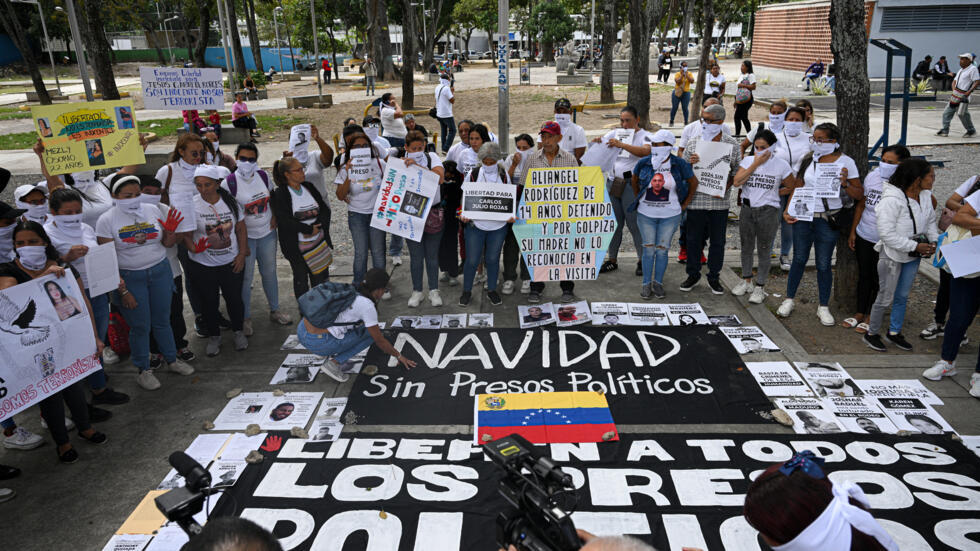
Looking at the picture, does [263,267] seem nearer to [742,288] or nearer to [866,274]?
[742,288]

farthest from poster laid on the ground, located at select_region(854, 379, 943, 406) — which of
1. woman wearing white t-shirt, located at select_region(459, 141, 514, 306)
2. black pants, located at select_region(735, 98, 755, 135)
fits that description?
black pants, located at select_region(735, 98, 755, 135)

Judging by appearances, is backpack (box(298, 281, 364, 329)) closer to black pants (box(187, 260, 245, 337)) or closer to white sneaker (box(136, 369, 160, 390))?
black pants (box(187, 260, 245, 337))

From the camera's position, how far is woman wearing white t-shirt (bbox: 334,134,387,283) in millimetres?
6613

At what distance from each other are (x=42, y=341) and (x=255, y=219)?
90.1 inches

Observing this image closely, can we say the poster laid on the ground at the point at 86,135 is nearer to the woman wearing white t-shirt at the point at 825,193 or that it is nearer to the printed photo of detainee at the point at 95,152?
the printed photo of detainee at the point at 95,152

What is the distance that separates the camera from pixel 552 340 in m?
6.18

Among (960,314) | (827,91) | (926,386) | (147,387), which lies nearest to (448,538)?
(147,387)

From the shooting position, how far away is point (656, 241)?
274 inches

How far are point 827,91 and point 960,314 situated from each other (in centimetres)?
2383

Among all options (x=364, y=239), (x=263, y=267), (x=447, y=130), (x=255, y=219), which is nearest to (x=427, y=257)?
(x=364, y=239)

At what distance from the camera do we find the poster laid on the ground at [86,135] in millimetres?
6160

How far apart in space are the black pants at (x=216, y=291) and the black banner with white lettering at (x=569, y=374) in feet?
4.78

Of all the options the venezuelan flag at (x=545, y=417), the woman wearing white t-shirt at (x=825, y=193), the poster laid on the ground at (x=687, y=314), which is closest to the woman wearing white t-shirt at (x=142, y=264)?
the venezuelan flag at (x=545, y=417)

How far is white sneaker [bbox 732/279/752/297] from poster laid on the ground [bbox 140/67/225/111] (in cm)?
808
